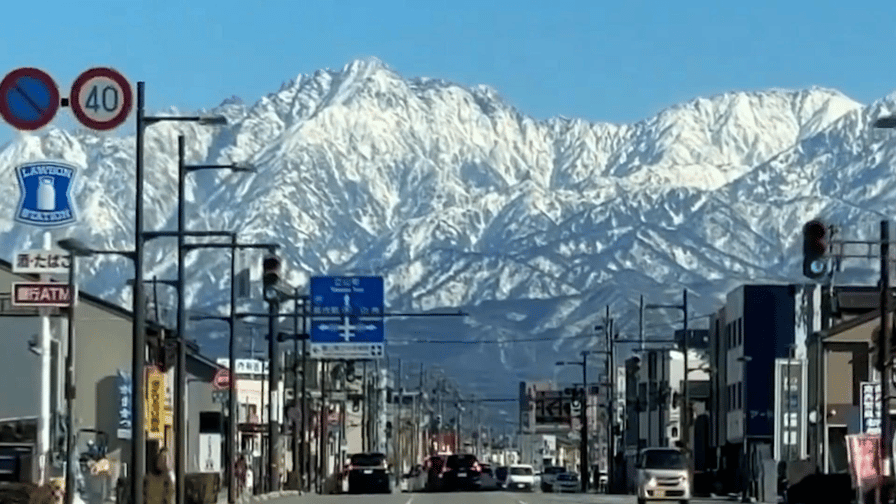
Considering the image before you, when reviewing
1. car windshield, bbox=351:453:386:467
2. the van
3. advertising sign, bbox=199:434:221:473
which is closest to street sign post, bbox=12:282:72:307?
the van

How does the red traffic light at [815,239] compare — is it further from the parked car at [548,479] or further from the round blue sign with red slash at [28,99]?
the parked car at [548,479]

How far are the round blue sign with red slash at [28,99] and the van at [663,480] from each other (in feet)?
117

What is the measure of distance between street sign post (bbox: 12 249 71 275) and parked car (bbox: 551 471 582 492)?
8816cm

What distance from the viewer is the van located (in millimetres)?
72188

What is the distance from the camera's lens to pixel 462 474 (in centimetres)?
11125

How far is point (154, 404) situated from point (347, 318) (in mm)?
22435

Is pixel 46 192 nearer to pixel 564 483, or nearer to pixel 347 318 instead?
pixel 347 318

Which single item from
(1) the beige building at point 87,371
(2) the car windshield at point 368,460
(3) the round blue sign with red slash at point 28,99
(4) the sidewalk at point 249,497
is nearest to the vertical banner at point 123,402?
(1) the beige building at point 87,371

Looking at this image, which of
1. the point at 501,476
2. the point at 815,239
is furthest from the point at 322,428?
the point at 815,239

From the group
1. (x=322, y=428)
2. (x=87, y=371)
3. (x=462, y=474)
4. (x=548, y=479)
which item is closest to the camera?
(x=87, y=371)

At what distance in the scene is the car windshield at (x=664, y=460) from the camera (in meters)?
72.8

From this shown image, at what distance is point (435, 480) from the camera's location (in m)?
116

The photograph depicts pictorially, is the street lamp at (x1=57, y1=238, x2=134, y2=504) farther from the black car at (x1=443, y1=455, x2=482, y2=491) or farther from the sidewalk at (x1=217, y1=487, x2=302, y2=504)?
the black car at (x1=443, y1=455, x2=482, y2=491)

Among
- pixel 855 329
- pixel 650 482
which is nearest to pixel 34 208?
pixel 650 482
